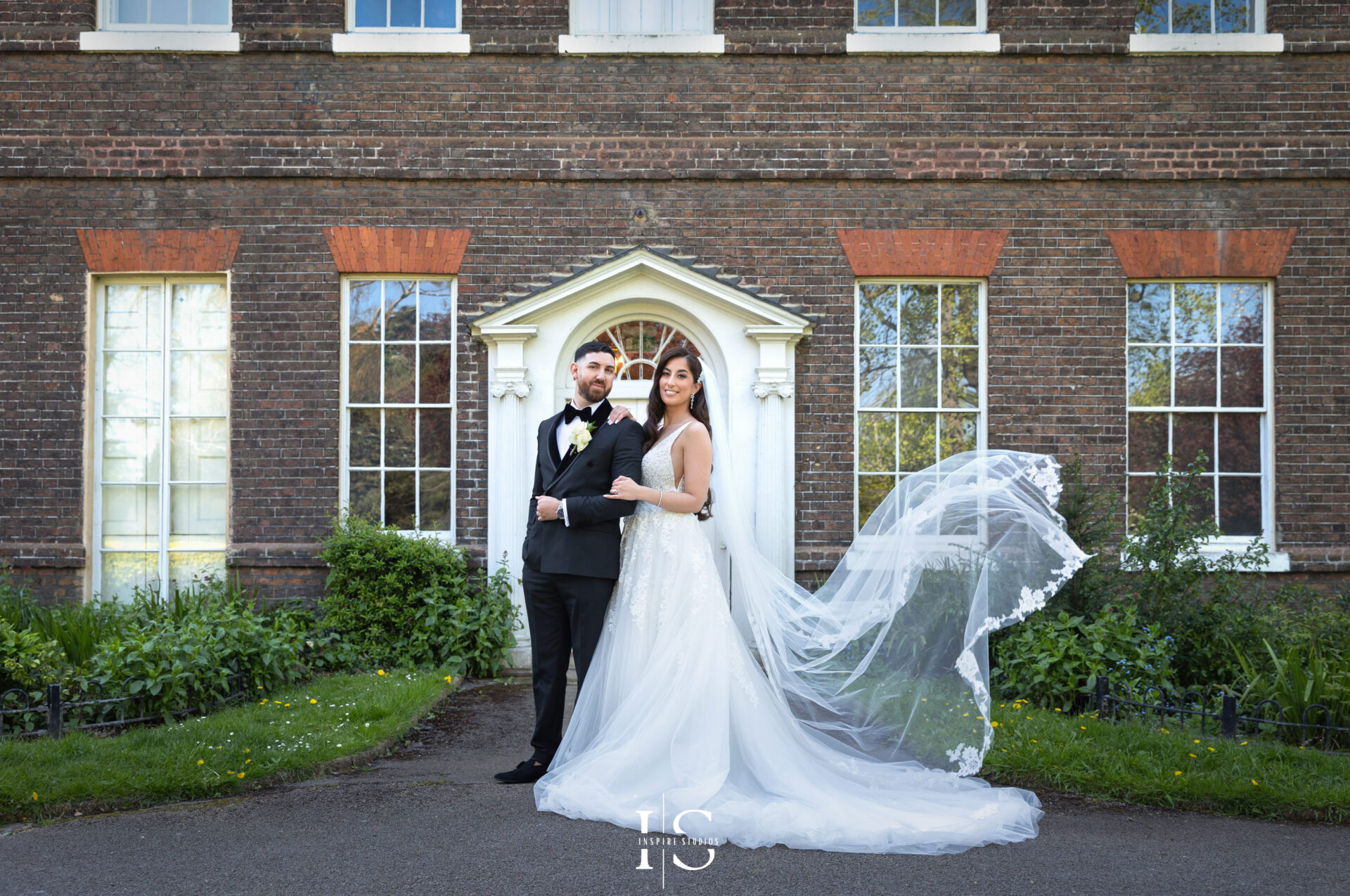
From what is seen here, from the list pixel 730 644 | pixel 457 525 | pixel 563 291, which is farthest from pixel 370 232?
pixel 730 644

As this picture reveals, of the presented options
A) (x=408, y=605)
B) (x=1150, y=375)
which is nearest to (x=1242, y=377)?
(x=1150, y=375)

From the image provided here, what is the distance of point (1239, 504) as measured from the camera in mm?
7559

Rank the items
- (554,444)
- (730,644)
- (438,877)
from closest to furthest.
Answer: (438,877) → (730,644) → (554,444)

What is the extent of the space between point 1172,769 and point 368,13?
8019 mm

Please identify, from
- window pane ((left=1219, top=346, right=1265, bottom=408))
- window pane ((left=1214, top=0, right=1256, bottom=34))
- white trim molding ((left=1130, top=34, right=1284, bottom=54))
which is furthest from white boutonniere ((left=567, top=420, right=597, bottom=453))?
window pane ((left=1214, top=0, right=1256, bottom=34))

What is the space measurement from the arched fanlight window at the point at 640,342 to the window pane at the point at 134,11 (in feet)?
15.8

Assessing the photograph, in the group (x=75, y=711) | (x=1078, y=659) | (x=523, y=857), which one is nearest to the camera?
(x=523, y=857)

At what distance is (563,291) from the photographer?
721 centimetres

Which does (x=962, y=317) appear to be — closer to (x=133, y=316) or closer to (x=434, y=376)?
(x=434, y=376)

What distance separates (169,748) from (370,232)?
4.44m

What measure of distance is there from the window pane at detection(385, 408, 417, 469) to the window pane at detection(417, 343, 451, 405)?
0.19 m

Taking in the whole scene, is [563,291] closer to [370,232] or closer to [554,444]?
[370,232]

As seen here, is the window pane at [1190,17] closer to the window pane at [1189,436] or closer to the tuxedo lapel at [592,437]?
the window pane at [1189,436]

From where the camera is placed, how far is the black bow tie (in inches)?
169
